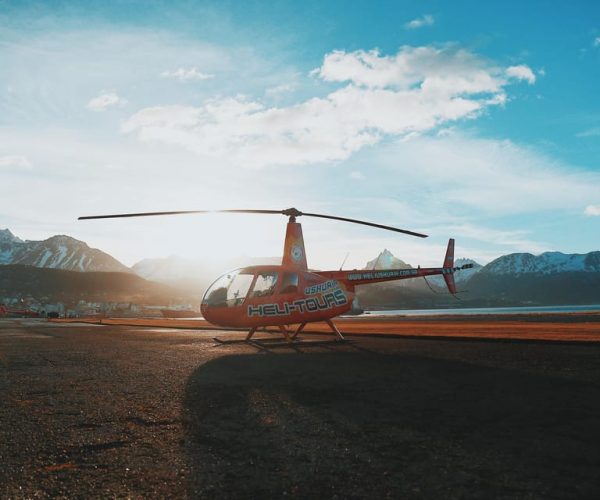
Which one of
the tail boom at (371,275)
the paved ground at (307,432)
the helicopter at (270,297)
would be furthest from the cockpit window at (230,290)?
the paved ground at (307,432)

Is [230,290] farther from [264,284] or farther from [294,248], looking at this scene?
[294,248]

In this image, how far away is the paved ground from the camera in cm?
288

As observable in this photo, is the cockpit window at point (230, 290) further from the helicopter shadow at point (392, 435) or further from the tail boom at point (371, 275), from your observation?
the helicopter shadow at point (392, 435)

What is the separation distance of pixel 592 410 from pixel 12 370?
9.27m

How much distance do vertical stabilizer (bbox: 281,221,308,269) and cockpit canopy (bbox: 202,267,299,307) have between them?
46.9 inches

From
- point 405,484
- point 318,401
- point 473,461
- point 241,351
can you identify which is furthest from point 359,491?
point 241,351

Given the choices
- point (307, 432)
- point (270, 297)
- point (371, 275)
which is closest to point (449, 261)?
point (371, 275)

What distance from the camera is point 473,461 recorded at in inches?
126

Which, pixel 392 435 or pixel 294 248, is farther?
pixel 294 248

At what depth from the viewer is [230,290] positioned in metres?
14.5

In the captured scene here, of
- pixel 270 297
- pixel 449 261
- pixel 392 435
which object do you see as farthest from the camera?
pixel 449 261

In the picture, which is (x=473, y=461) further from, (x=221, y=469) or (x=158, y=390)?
(x=158, y=390)

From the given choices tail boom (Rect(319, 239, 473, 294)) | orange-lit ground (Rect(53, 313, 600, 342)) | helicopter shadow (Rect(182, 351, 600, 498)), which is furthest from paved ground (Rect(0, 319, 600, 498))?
tail boom (Rect(319, 239, 473, 294))

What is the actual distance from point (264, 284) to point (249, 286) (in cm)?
49
